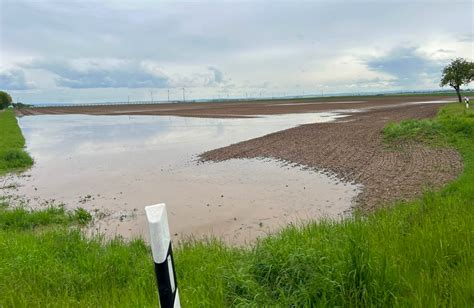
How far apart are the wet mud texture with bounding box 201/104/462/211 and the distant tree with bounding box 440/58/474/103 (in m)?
29.3

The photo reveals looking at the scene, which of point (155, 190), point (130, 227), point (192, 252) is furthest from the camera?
point (155, 190)

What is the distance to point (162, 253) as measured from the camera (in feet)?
5.83

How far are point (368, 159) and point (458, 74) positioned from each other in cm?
3852

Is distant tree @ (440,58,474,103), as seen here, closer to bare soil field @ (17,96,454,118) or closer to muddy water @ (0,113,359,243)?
bare soil field @ (17,96,454,118)

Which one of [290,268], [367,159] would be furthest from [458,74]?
[290,268]

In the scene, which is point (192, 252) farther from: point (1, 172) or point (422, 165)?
point (1, 172)

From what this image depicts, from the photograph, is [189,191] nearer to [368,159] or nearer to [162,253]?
[368,159]

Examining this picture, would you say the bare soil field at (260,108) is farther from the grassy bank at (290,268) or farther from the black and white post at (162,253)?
the black and white post at (162,253)

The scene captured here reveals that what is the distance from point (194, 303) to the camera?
3602mm

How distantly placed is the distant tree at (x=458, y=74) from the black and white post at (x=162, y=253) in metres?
53.4

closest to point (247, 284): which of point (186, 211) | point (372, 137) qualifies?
point (186, 211)

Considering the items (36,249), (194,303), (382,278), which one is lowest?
(36,249)

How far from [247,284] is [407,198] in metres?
7.70

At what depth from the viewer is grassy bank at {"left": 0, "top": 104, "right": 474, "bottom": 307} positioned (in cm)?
344
